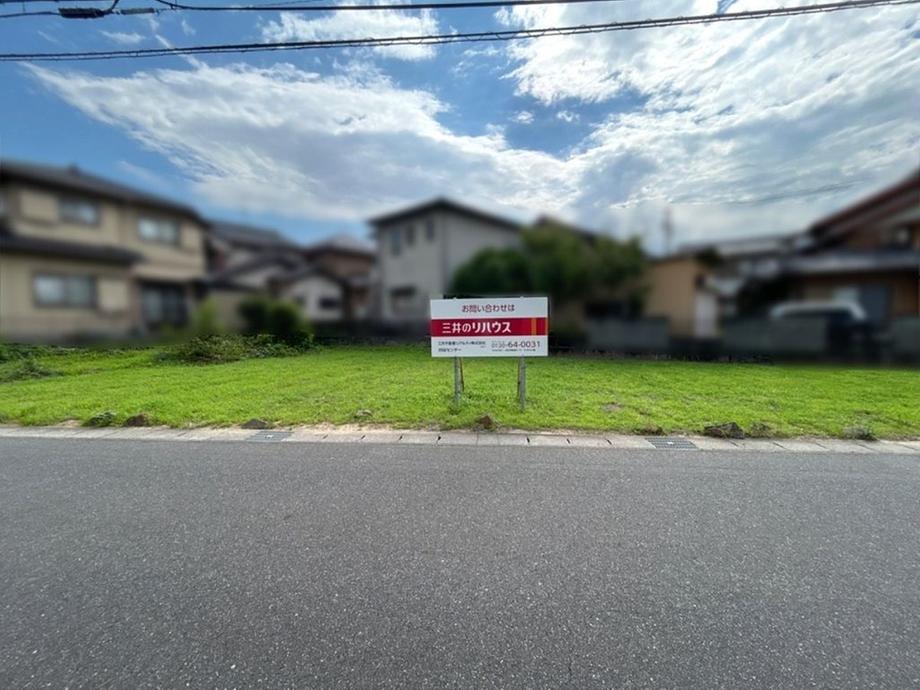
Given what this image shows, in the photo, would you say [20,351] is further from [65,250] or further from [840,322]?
[840,322]

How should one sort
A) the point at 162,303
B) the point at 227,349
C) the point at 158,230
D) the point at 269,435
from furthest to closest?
the point at 227,349
the point at 162,303
the point at 158,230
the point at 269,435

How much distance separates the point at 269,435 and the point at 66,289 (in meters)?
3.51

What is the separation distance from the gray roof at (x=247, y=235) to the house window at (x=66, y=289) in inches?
70.0

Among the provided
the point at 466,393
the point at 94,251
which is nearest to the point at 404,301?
the point at 466,393

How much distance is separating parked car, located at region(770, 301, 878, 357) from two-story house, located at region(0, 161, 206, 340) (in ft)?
28.8

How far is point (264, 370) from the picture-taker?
7414 mm

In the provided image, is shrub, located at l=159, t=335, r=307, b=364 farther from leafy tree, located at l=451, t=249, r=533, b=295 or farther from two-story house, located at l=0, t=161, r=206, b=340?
leafy tree, located at l=451, t=249, r=533, b=295

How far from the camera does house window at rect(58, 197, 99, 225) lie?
4691mm

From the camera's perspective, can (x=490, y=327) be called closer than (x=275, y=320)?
Yes

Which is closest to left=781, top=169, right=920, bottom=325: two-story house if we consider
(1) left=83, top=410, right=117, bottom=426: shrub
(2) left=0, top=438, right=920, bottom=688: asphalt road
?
(2) left=0, top=438, right=920, bottom=688: asphalt road

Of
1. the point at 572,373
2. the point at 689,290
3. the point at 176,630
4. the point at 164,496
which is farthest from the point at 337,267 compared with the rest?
the point at 689,290

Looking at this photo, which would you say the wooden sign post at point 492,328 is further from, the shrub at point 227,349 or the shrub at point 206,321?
the shrub at point 227,349

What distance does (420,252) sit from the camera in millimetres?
7441

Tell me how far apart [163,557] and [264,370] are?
18.2 feet
